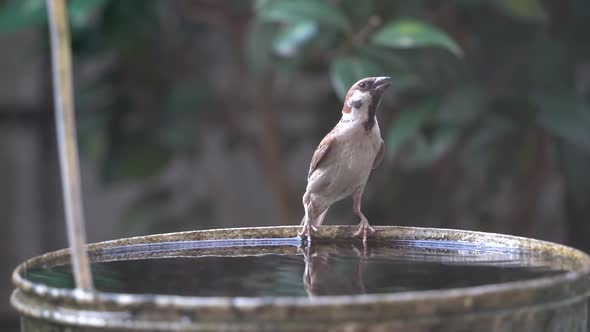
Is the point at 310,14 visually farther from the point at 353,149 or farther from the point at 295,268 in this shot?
the point at 295,268

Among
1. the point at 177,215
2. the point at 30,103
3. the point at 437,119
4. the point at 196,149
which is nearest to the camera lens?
the point at 437,119

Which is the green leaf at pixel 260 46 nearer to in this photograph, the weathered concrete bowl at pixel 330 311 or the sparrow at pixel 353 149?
the sparrow at pixel 353 149

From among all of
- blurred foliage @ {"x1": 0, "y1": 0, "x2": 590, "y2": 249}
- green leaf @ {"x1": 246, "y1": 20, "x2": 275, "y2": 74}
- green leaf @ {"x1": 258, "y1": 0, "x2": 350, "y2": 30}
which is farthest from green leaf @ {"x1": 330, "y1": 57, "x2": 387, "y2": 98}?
green leaf @ {"x1": 246, "y1": 20, "x2": 275, "y2": 74}

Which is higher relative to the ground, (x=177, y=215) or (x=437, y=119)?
(x=437, y=119)

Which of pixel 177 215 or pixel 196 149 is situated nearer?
pixel 196 149

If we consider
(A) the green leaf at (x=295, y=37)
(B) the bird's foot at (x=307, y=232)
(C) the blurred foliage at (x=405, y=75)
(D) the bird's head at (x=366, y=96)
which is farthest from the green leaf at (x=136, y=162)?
(B) the bird's foot at (x=307, y=232)

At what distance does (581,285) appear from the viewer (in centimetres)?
125

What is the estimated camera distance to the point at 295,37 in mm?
3342

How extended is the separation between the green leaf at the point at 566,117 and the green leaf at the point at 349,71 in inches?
27.2

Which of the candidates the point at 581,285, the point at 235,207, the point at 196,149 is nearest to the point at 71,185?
the point at 581,285

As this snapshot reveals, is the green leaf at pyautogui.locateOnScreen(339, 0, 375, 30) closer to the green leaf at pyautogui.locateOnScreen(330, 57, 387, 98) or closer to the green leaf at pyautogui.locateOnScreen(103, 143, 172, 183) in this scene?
the green leaf at pyautogui.locateOnScreen(330, 57, 387, 98)

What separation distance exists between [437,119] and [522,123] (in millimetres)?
327

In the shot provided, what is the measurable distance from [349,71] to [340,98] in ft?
0.38

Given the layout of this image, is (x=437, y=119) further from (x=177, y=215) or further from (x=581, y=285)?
(x=581, y=285)
